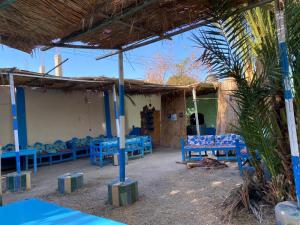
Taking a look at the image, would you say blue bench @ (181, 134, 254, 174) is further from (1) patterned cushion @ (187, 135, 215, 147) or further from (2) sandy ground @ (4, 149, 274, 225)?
(2) sandy ground @ (4, 149, 274, 225)

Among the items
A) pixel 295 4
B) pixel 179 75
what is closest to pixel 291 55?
pixel 295 4

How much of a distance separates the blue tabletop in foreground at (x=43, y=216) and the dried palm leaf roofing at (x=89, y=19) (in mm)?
1848

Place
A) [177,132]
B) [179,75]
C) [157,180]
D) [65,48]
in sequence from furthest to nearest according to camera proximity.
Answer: [179,75], [177,132], [157,180], [65,48]

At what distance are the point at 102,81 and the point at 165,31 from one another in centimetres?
608

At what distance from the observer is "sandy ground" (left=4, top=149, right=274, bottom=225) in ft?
13.3

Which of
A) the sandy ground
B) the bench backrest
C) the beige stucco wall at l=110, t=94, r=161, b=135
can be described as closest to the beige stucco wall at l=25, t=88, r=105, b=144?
the beige stucco wall at l=110, t=94, r=161, b=135

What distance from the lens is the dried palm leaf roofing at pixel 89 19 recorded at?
9.54 feet

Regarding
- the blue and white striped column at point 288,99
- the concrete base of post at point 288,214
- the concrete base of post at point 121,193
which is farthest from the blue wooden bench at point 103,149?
the blue and white striped column at point 288,99

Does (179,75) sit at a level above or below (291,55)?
above

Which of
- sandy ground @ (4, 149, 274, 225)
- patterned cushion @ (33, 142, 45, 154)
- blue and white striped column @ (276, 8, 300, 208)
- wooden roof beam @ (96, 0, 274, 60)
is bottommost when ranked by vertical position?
sandy ground @ (4, 149, 274, 225)

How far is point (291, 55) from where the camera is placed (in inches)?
123

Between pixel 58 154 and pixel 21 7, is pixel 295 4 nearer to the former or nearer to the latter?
pixel 21 7

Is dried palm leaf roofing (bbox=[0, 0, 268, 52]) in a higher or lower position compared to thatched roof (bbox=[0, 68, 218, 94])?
lower

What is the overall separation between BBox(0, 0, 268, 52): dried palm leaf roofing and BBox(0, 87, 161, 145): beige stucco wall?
689 centimetres
